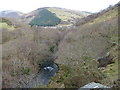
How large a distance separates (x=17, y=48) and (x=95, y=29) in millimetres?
25766

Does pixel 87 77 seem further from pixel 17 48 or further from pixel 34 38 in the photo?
pixel 34 38

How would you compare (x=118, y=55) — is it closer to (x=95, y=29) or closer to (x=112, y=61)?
(x=112, y=61)

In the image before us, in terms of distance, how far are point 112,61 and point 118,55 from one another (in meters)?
3.08

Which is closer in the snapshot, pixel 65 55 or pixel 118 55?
pixel 118 55

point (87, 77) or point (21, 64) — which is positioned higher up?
point (87, 77)

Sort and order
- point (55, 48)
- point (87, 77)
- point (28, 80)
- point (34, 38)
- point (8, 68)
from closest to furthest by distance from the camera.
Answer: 1. point (87, 77)
2. point (28, 80)
3. point (8, 68)
4. point (55, 48)
5. point (34, 38)

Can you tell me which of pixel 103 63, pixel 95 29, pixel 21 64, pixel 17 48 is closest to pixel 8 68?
pixel 21 64

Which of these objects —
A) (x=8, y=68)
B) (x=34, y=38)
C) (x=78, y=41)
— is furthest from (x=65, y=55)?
(x=34, y=38)

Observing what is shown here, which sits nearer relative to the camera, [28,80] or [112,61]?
[112,61]

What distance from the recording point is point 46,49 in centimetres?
7812

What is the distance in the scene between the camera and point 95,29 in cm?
7738

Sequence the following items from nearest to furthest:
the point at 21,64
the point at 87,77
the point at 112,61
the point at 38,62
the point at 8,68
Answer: the point at 87,77
the point at 112,61
the point at 8,68
the point at 21,64
the point at 38,62

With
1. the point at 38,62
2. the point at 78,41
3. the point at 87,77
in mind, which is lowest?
the point at 38,62

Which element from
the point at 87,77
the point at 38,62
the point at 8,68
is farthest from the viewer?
the point at 38,62
